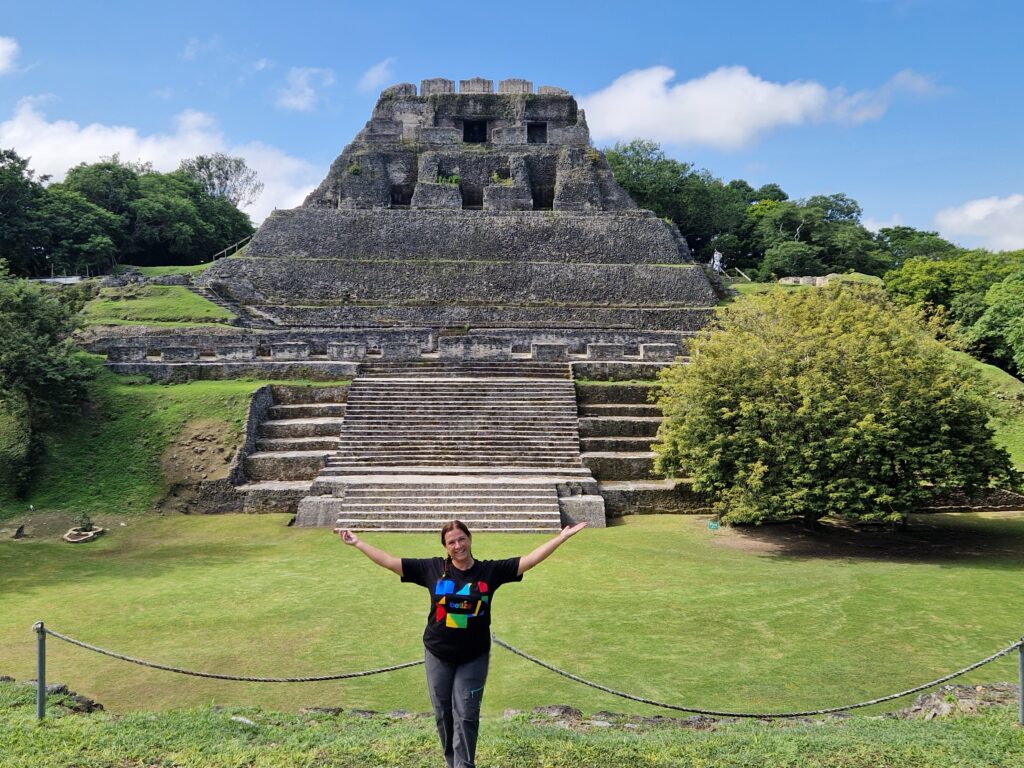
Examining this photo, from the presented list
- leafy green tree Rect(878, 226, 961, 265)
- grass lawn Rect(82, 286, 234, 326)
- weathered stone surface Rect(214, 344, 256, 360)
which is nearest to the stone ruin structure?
grass lawn Rect(82, 286, 234, 326)

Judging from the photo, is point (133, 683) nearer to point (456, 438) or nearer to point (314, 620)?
point (314, 620)

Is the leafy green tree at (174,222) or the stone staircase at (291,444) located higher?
the leafy green tree at (174,222)

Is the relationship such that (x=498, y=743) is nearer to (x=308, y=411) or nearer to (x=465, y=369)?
(x=308, y=411)

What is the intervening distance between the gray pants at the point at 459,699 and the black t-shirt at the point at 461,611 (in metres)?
0.05

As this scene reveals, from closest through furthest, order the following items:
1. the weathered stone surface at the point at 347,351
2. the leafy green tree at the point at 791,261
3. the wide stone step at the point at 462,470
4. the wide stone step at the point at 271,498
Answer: the wide stone step at the point at 271,498 < the wide stone step at the point at 462,470 < the weathered stone surface at the point at 347,351 < the leafy green tree at the point at 791,261

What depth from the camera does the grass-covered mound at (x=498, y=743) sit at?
4234 millimetres

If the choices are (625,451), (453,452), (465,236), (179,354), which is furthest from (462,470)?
(465,236)

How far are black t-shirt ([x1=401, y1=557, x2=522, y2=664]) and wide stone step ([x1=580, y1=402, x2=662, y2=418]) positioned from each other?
1158cm

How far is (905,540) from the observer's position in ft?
37.5

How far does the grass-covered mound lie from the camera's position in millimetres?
4234

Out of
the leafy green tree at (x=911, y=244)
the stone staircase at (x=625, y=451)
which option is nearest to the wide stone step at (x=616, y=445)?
the stone staircase at (x=625, y=451)

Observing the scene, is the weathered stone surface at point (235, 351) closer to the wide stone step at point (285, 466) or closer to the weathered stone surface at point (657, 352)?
the wide stone step at point (285, 466)

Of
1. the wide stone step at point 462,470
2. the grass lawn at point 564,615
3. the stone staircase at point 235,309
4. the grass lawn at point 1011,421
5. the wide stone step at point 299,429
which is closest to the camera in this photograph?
the grass lawn at point 564,615

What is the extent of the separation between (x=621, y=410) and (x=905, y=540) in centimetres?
572
